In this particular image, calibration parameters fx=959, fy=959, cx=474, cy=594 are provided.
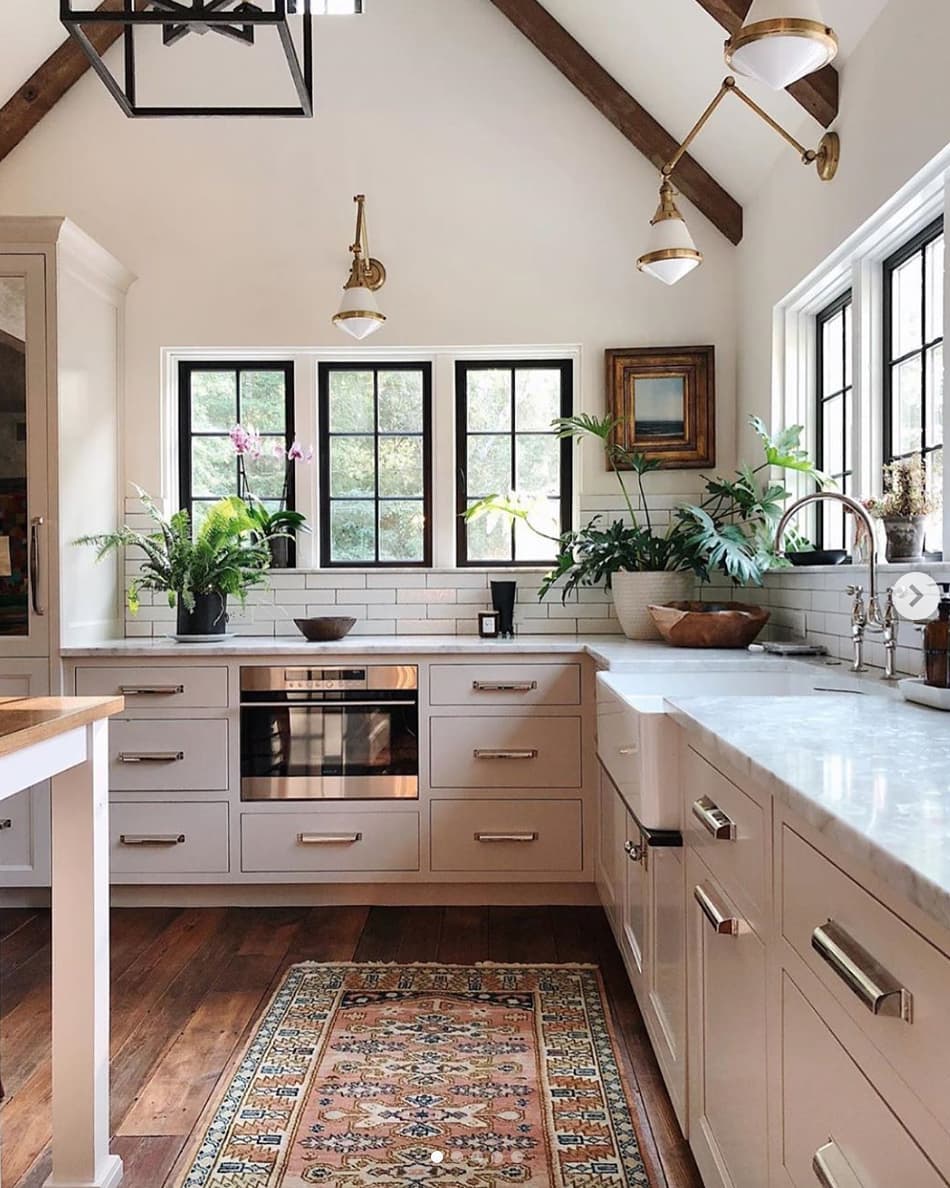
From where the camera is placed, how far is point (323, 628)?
11.5 ft

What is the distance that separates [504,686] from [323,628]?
0.72 m

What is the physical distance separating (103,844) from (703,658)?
5.67 ft

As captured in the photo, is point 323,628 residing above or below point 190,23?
below

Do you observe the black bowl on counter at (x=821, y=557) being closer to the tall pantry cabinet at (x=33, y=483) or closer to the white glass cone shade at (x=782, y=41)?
the white glass cone shade at (x=782, y=41)

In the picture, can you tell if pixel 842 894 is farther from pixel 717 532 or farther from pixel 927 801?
pixel 717 532

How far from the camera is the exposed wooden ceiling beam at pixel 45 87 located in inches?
149

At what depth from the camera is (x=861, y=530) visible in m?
2.30

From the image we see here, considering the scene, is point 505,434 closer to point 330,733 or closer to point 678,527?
point 678,527

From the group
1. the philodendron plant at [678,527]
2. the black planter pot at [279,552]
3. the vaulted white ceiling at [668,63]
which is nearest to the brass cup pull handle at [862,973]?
the philodendron plant at [678,527]

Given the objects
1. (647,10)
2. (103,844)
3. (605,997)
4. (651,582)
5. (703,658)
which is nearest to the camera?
(103,844)

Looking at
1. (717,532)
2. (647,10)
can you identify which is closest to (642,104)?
(647,10)

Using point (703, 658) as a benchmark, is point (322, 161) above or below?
above

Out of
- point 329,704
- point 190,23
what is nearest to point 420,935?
point 329,704

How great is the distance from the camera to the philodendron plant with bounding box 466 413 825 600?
3.23m
